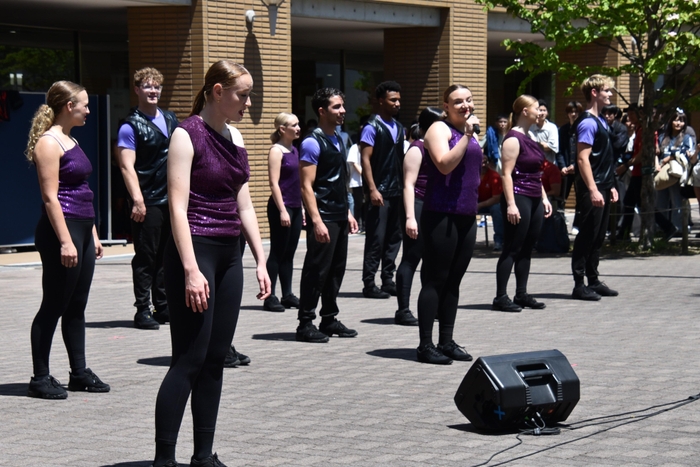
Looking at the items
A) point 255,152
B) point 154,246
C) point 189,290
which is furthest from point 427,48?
point 189,290

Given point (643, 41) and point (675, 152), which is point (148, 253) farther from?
point (675, 152)

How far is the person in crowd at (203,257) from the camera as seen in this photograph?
482 cm

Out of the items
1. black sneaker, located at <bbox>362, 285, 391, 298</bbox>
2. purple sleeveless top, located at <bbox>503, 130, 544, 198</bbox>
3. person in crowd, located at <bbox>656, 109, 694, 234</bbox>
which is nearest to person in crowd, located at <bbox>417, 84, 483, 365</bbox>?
purple sleeveless top, located at <bbox>503, 130, 544, 198</bbox>

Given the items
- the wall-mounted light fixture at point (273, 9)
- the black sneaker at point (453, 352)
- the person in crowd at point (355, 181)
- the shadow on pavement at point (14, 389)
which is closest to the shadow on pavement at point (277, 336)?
the black sneaker at point (453, 352)

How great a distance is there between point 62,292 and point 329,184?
8.95 ft

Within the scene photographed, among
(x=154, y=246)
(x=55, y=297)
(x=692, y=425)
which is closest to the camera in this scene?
(x=692, y=425)

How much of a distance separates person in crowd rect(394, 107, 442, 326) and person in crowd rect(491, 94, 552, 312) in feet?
2.69

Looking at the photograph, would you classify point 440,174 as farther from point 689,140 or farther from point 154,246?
point 689,140

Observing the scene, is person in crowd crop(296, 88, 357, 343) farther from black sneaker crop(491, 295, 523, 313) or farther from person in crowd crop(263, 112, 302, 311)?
black sneaker crop(491, 295, 523, 313)

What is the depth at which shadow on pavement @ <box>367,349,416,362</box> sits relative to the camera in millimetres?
8148

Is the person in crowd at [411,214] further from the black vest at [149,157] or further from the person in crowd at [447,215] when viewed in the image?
Answer: the black vest at [149,157]

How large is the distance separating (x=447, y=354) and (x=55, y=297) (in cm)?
267

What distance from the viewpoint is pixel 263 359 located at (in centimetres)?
811

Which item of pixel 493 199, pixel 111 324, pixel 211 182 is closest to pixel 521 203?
pixel 111 324
